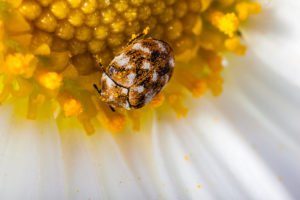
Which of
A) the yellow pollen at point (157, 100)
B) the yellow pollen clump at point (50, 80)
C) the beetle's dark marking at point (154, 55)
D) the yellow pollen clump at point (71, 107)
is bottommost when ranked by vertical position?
the yellow pollen at point (157, 100)

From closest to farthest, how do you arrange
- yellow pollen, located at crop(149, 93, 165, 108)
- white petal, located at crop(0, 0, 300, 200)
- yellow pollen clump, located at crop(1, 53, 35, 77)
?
yellow pollen clump, located at crop(1, 53, 35, 77)
white petal, located at crop(0, 0, 300, 200)
yellow pollen, located at crop(149, 93, 165, 108)

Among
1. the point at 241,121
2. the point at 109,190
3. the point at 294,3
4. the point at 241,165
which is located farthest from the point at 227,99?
the point at 109,190

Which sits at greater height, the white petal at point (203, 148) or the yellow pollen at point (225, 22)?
the yellow pollen at point (225, 22)

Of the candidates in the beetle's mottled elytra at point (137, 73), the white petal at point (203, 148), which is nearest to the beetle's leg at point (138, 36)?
the beetle's mottled elytra at point (137, 73)

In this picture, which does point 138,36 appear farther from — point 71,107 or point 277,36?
point 277,36

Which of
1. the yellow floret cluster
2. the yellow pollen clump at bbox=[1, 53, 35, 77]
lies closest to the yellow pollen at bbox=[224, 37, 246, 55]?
the yellow floret cluster

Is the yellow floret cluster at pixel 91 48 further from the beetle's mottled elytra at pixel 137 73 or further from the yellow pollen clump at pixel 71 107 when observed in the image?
the beetle's mottled elytra at pixel 137 73

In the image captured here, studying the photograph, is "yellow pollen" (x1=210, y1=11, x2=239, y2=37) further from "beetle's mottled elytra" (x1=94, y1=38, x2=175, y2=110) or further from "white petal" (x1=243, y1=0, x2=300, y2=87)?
"beetle's mottled elytra" (x1=94, y1=38, x2=175, y2=110)

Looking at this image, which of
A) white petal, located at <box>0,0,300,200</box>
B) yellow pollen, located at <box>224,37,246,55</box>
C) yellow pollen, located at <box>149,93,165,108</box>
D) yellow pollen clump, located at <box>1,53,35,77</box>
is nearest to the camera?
yellow pollen clump, located at <box>1,53,35,77</box>
